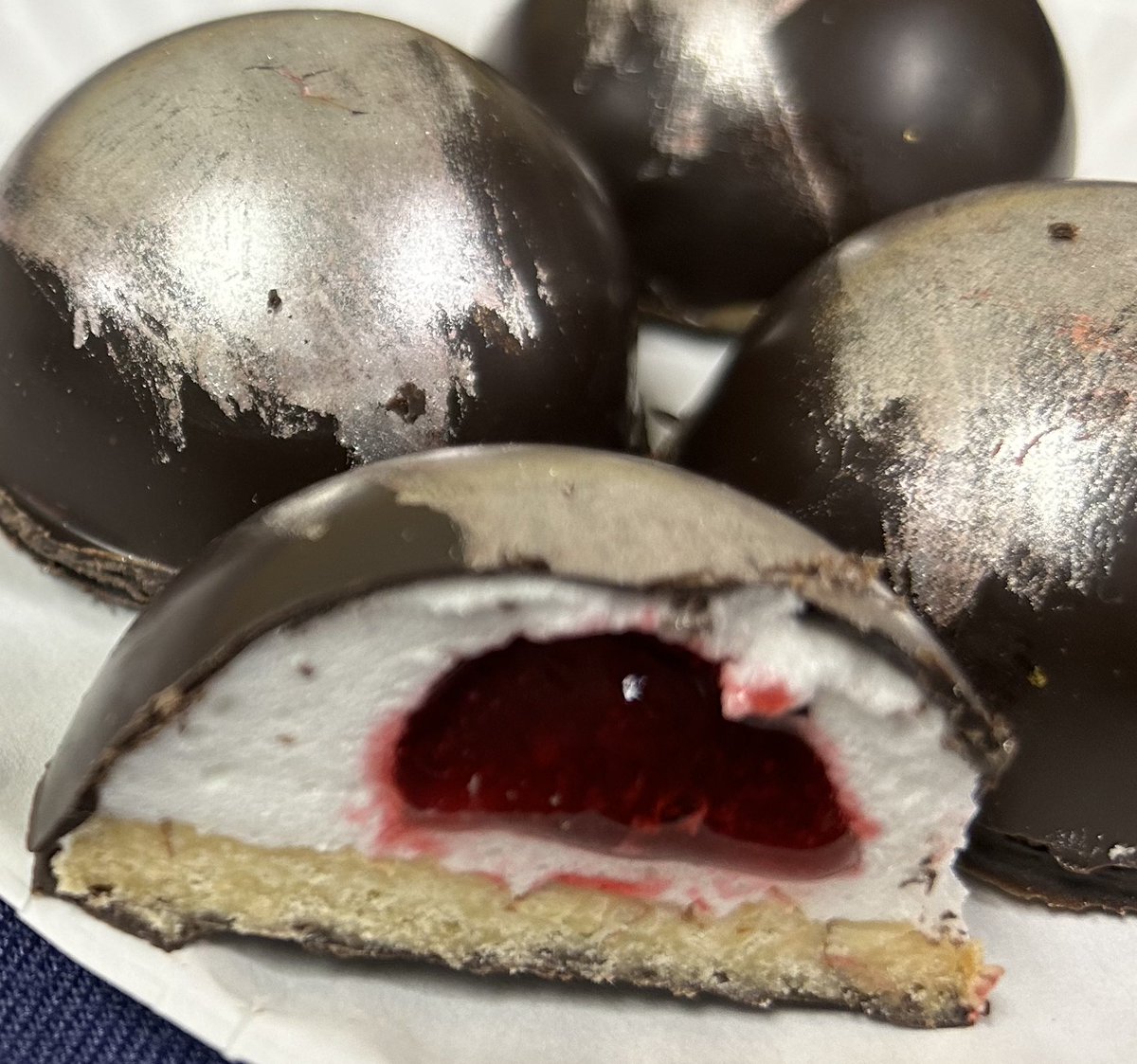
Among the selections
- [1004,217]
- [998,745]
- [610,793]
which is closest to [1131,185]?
[1004,217]

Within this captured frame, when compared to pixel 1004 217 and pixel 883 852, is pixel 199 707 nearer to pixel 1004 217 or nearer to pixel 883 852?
pixel 883 852

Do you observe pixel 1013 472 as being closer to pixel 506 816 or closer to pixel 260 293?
Answer: pixel 506 816

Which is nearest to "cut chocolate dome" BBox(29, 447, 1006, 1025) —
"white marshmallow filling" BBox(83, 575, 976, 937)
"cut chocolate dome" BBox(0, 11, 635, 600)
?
"white marshmallow filling" BBox(83, 575, 976, 937)

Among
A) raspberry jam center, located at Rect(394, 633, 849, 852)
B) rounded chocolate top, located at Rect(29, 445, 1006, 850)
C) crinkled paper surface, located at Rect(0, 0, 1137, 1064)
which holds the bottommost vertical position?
crinkled paper surface, located at Rect(0, 0, 1137, 1064)

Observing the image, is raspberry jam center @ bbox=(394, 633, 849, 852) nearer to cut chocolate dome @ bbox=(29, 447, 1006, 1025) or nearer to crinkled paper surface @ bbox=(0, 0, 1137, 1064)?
cut chocolate dome @ bbox=(29, 447, 1006, 1025)

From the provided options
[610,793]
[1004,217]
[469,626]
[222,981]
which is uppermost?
[1004,217]

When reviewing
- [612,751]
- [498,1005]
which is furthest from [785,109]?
[498,1005]

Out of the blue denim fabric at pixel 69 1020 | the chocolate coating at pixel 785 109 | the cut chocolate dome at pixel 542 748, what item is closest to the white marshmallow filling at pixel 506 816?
the cut chocolate dome at pixel 542 748
